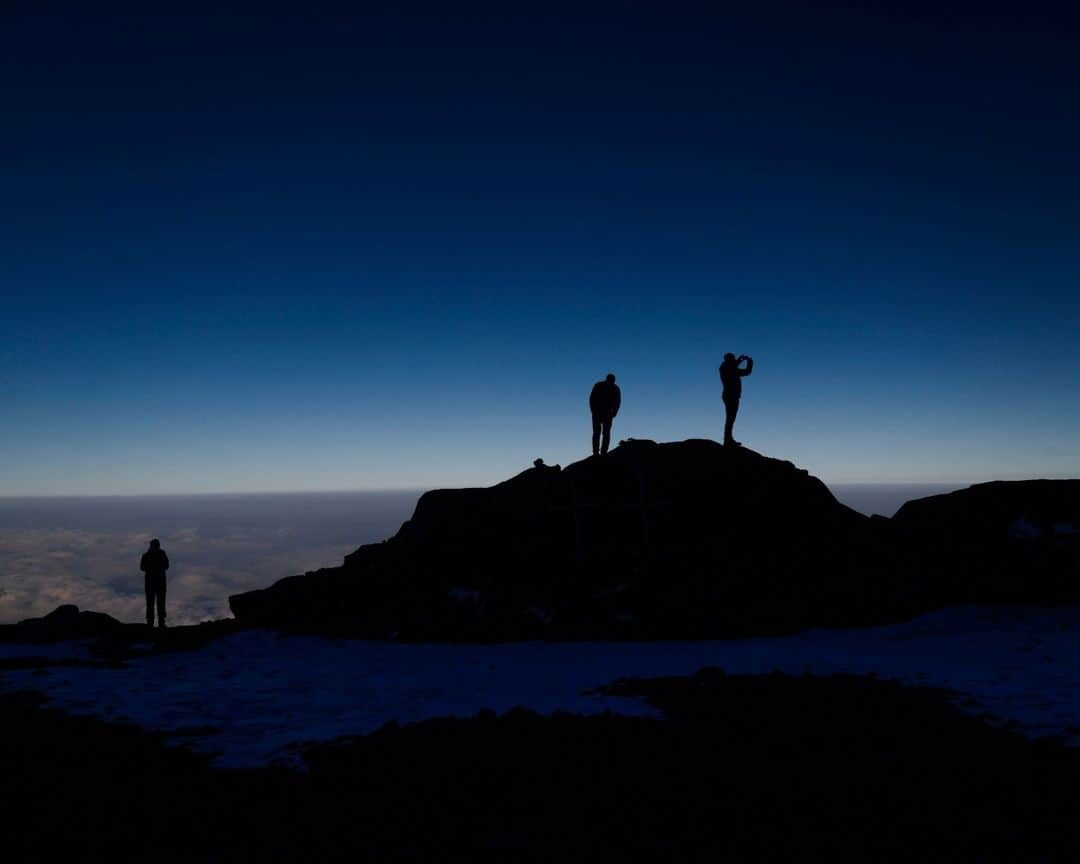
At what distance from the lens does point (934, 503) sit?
1692 cm

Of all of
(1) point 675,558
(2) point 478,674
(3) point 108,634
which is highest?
(1) point 675,558

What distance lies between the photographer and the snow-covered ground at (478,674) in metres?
7.90

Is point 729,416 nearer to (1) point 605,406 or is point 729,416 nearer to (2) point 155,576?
(1) point 605,406

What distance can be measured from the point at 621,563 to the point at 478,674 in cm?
591

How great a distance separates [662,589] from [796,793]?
9870 mm

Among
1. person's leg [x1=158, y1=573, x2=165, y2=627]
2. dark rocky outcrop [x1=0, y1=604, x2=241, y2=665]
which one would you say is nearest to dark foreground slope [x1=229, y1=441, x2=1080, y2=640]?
dark rocky outcrop [x1=0, y1=604, x2=241, y2=665]

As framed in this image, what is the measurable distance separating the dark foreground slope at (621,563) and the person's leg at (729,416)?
67 centimetres

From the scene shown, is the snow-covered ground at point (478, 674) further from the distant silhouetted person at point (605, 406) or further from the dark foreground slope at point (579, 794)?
the distant silhouetted person at point (605, 406)

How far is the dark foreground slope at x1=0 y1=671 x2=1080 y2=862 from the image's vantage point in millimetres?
4492

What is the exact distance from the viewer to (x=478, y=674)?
1124cm

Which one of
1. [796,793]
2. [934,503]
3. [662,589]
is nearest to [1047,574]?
[934,503]

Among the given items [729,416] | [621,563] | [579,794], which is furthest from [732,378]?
[579,794]

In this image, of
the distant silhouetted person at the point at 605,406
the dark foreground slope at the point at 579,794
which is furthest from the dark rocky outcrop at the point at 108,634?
the distant silhouetted person at the point at 605,406

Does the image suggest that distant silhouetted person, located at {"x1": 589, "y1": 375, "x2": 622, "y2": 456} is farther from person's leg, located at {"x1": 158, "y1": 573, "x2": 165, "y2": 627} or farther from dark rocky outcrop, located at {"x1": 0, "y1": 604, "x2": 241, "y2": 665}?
person's leg, located at {"x1": 158, "y1": 573, "x2": 165, "y2": 627}
